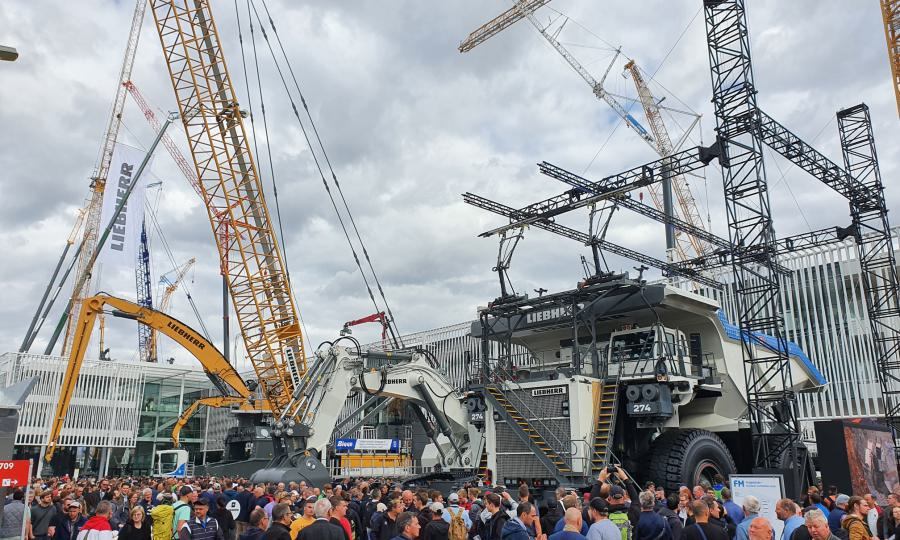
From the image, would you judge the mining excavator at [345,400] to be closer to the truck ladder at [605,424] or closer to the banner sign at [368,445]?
the truck ladder at [605,424]

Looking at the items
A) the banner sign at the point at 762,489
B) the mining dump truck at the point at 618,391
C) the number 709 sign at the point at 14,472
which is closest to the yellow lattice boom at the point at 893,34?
the mining dump truck at the point at 618,391

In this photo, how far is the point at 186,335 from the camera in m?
29.7

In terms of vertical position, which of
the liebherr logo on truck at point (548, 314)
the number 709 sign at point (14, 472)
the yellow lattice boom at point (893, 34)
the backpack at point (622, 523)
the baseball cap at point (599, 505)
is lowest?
the backpack at point (622, 523)

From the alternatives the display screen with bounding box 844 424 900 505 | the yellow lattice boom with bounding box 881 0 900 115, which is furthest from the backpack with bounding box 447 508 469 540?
the yellow lattice boom with bounding box 881 0 900 115

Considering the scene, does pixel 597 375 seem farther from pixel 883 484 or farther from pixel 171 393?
pixel 171 393

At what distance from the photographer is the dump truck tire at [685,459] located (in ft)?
49.3

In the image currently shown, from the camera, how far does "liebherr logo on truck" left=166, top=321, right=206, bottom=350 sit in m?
28.9

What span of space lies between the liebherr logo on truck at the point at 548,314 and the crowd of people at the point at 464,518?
668 cm

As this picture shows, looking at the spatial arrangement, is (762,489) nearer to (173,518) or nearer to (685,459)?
(685,459)

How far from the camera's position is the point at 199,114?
29.7 meters

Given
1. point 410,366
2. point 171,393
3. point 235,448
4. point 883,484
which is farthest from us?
point 171,393

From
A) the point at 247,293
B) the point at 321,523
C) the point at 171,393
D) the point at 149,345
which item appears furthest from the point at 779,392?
the point at 149,345

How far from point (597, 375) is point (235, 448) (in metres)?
25.5

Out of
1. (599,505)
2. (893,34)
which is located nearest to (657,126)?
(893,34)
